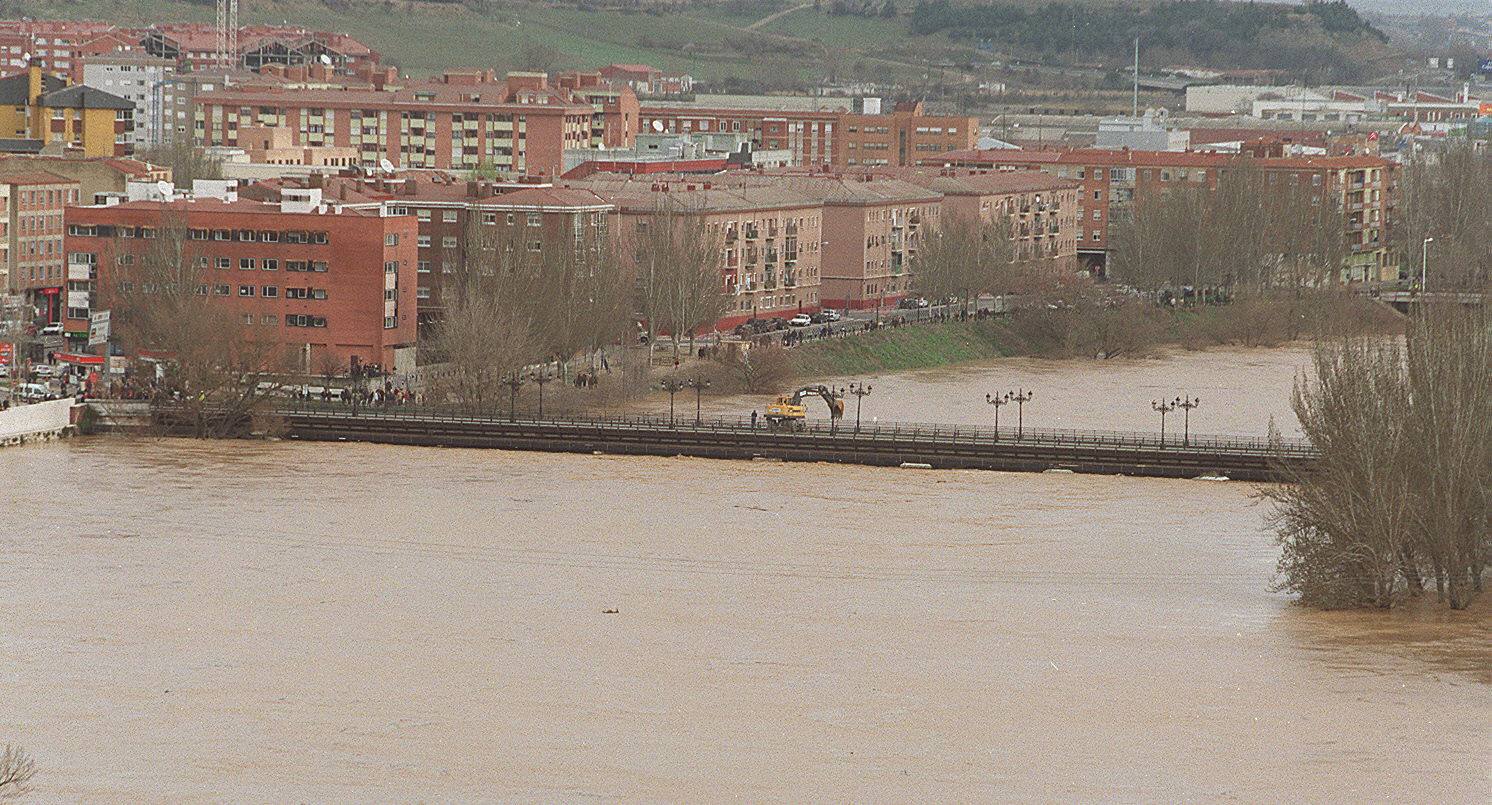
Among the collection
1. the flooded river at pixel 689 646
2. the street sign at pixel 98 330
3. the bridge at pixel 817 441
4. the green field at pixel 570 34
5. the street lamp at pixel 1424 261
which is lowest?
the flooded river at pixel 689 646

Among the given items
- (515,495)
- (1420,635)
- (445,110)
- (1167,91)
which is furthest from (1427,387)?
(1167,91)

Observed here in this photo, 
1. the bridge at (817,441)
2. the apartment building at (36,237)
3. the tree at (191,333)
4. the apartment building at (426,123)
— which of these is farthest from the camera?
the apartment building at (426,123)

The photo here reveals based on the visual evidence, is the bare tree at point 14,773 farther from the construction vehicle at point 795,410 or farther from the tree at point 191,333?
the construction vehicle at point 795,410

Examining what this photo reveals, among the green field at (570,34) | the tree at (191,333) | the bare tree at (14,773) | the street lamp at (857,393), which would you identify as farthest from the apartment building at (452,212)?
the green field at (570,34)

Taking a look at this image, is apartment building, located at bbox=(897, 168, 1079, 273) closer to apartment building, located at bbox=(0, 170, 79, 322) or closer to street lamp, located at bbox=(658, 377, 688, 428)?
street lamp, located at bbox=(658, 377, 688, 428)

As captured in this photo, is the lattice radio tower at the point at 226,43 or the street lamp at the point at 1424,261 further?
the lattice radio tower at the point at 226,43

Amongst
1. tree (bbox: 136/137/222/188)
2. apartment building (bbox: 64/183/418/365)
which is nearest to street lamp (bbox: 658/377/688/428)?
apartment building (bbox: 64/183/418/365)
